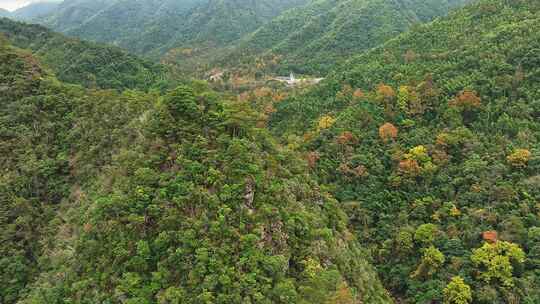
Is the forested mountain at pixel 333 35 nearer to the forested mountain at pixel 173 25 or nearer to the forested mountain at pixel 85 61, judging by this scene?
the forested mountain at pixel 173 25

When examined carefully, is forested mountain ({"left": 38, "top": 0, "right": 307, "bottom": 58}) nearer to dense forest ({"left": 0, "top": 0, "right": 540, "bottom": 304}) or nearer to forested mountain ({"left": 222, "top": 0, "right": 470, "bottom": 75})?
forested mountain ({"left": 222, "top": 0, "right": 470, "bottom": 75})

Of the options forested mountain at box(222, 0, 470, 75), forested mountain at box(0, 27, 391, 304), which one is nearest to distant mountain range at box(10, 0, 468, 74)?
forested mountain at box(222, 0, 470, 75)

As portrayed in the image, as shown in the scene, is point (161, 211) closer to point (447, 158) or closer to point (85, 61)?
point (447, 158)

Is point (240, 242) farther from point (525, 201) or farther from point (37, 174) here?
point (525, 201)

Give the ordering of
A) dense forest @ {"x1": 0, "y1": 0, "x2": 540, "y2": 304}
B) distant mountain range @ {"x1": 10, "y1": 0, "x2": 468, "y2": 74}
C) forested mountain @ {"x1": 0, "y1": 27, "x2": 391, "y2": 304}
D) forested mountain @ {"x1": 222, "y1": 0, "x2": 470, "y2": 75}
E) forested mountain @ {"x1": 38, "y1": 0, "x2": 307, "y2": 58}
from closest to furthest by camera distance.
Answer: forested mountain @ {"x1": 0, "y1": 27, "x2": 391, "y2": 304}
dense forest @ {"x1": 0, "y1": 0, "x2": 540, "y2": 304}
forested mountain @ {"x1": 222, "y1": 0, "x2": 470, "y2": 75}
distant mountain range @ {"x1": 10, "y1": 0, "x2": 468, "y2": 74}
forested mountain @ {"x1": 38, "y1": 0, "x2": 307, "y2": 58}

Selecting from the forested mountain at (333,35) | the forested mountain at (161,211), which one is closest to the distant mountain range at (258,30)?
the forested mountain at (333,35)

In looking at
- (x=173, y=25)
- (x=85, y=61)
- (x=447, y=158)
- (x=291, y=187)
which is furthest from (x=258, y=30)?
(x=291, y=187)

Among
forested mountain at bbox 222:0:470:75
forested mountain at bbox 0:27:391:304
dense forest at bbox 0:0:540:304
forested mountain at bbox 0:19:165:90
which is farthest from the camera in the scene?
forested mountain at bbox 222:0:470:75
